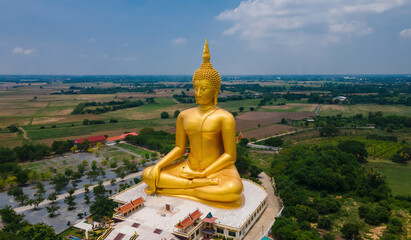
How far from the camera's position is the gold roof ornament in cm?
1658

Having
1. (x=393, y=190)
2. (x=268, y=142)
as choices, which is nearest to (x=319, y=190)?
(x=393, y=190)

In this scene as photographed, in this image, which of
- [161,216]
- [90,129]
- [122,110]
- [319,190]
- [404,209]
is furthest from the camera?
[122,110]

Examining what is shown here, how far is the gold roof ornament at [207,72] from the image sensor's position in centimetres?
1658

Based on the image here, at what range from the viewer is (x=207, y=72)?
16.6 meters

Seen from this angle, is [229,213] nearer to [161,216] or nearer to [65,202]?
[161,216]

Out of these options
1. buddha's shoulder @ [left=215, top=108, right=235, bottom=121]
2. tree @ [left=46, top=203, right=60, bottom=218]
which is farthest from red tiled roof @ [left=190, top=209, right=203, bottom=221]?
tree @ [left=46, top=203, right=60, bottom=218]

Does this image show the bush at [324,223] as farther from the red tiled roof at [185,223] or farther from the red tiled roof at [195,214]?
the red tiled roof at [185,223]

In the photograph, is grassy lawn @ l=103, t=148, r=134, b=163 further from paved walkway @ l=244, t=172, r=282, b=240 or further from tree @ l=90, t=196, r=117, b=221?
paved walkway @ l=244, t=172, r=282, b=240

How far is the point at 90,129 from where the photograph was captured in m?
51.1

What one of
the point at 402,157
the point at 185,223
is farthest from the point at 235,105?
the point at 185,223

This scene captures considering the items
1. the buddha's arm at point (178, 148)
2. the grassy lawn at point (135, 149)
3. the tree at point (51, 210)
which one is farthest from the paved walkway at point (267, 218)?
the grassy lawn at point (135, 149)

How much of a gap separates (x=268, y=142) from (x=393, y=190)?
18022mm

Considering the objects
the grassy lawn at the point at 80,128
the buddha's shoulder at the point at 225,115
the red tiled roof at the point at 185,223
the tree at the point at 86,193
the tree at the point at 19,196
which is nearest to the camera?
the red tiled roof at the point at 185,223

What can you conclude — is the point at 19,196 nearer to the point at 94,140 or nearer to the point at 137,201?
the point at 137,201
